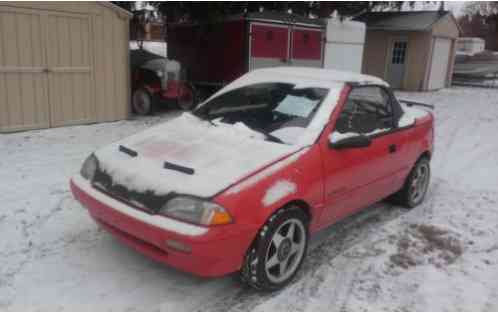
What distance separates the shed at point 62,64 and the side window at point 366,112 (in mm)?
6259

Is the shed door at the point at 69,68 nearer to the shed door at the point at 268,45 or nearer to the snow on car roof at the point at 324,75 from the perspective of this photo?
the shed door at the point at 268,45

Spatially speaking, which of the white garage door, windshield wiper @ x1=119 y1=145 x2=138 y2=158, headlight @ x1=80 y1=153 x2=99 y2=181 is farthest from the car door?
the white garage door

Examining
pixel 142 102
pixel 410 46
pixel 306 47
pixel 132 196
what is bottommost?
pixel 142 102

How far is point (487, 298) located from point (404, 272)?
63 centimetres

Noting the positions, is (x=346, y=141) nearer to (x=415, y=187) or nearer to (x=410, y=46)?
(x=415, y=187)

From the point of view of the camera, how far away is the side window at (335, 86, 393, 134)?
4086 millimetres

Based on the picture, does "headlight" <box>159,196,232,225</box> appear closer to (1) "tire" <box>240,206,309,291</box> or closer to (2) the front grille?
(2) the front grille

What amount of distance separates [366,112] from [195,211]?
92.4 inches

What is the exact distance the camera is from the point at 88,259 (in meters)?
3.77

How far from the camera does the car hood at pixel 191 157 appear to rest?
10.1ft

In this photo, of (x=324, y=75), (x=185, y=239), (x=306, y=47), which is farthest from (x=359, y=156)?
(x=306, y=47)

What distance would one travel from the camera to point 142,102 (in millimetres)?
10953

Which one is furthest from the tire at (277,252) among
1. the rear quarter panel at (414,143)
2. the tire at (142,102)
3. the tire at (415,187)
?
the tire at (142,102)

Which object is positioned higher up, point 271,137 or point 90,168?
point 271,137
